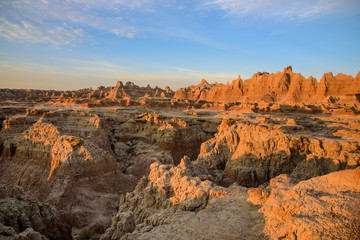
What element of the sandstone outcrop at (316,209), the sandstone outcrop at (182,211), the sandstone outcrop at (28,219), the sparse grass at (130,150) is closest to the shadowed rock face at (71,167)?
the sparse grass at (130,150)

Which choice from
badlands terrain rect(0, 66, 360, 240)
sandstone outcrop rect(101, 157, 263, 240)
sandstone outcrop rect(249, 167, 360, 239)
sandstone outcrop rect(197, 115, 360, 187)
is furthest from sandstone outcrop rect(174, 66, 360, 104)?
sandstone outcrop rect(101, 157, 263, 240)

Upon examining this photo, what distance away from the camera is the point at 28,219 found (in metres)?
8.46

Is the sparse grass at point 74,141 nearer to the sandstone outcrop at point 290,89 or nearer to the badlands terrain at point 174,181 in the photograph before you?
the badlands terrain at point 174,181

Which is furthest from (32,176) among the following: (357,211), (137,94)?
(137,94)

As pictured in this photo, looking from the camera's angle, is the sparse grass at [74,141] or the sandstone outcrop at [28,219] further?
the sparse grass at [74,141]

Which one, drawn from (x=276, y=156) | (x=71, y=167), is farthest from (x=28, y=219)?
(x=276, y=156)

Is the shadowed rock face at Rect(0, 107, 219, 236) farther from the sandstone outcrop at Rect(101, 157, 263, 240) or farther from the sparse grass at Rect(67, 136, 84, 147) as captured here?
the sandstone outcrop at Rect(101, 157, 263, 240)

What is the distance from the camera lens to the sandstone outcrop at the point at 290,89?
51.9m

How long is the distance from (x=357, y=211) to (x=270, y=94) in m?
56.7

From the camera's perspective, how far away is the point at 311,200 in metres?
6.11

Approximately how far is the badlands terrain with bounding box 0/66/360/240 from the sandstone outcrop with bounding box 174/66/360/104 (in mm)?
31987

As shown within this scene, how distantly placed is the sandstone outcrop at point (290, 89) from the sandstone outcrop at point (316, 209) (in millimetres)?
49379

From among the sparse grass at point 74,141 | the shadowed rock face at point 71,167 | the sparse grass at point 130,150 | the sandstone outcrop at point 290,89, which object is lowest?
the sparse grass at point 130,150

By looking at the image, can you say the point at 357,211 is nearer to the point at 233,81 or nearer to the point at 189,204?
the point at 189,204
